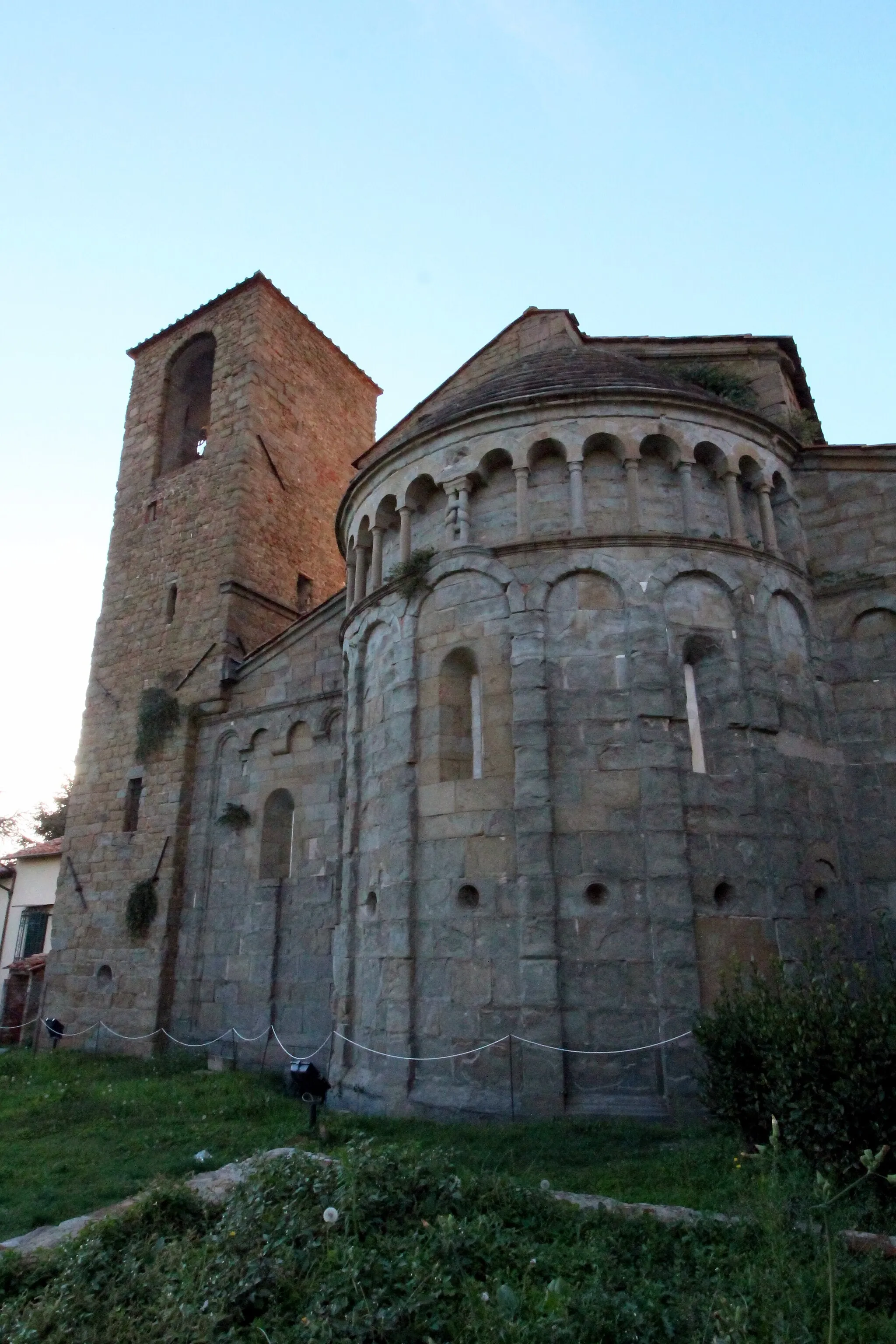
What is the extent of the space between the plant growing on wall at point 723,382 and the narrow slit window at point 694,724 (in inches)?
192

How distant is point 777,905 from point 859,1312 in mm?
4730

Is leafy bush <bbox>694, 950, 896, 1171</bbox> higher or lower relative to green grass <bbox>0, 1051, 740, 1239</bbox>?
higher

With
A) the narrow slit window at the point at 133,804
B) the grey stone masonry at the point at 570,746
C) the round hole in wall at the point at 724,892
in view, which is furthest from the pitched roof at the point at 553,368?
the narrow slit window at the point at 133,804

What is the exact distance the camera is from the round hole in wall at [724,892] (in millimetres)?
8195

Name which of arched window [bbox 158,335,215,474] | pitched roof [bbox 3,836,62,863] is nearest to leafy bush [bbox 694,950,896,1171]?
arched window [bbox 158,335,215,474]

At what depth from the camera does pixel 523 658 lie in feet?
29.6

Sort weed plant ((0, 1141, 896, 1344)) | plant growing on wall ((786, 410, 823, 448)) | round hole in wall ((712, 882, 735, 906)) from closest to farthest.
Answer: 1. weed plant ((0, 1141, 896, 1344))
2. round hole in wall ((712, 882, 735, 906))
3. plant growing on wall ((786, 410, 823, 448))

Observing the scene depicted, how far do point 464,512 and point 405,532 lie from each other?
93cm

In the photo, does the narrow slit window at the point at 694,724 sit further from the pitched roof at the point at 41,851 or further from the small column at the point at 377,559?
the pitched roof at the point at 41,851

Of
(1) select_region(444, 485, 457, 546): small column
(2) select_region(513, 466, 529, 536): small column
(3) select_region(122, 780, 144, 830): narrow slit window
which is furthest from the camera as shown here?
(3) select_region(122, 780, 144, 830): narrow slit window

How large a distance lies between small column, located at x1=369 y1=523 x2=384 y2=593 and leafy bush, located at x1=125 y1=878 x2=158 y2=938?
7.10 metres

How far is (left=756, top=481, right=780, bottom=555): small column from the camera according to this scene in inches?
389

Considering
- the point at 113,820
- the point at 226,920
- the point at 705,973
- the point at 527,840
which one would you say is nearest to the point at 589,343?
the point at 527,840

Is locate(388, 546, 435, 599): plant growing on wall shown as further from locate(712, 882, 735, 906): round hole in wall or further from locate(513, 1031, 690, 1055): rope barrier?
locate(513, 1031, 690, 1055): rope barrier
